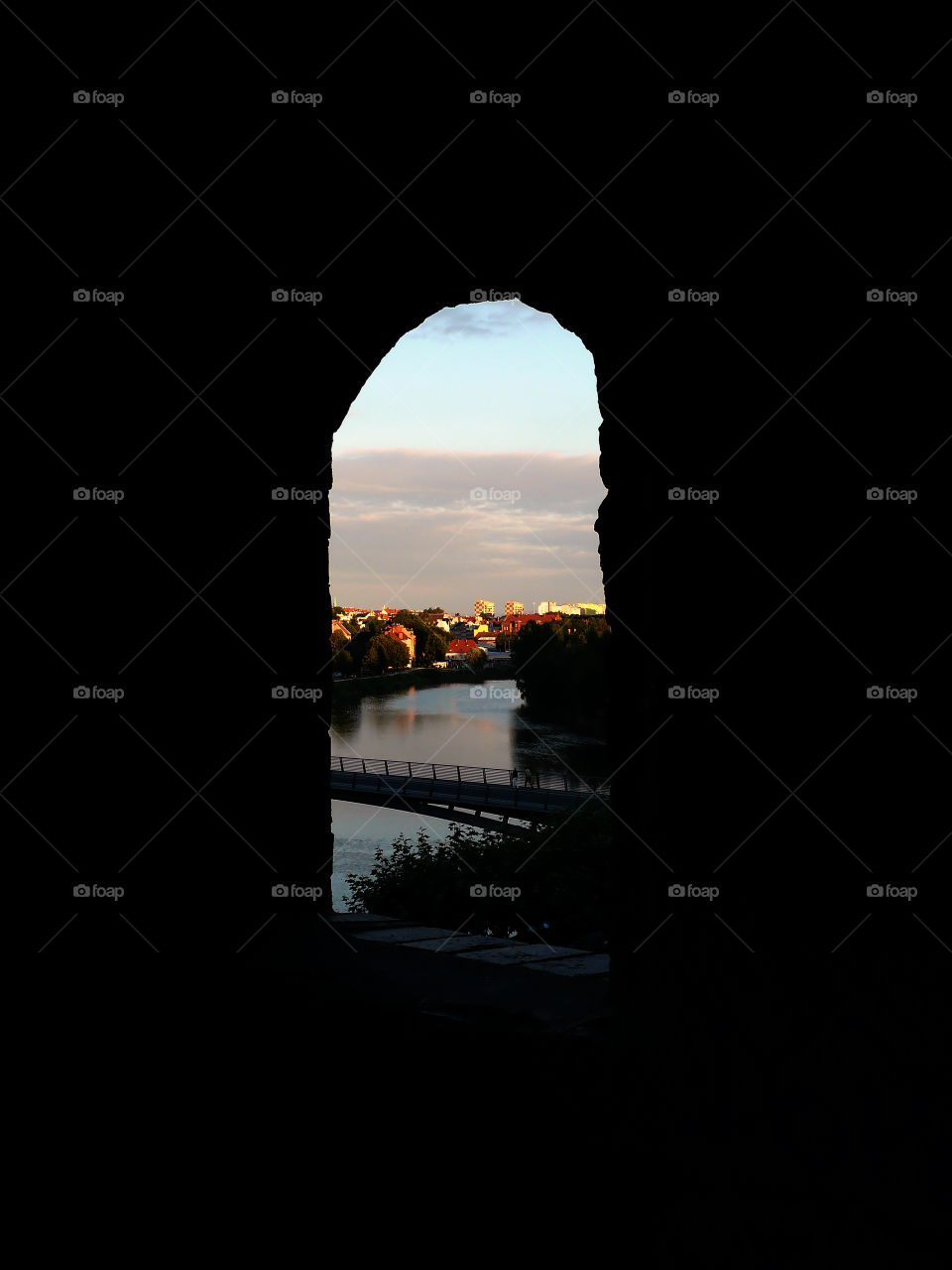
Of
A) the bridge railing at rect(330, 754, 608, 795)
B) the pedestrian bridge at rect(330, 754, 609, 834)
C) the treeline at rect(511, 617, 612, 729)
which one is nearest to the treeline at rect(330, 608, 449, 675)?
the treeline at rect(511, 617, 612, 729)

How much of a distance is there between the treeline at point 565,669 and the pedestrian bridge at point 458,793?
2039mm

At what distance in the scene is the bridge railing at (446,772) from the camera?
24.7 m

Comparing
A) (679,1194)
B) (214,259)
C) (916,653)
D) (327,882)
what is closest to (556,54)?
(214,259)

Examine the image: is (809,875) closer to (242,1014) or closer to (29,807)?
(242,1014)

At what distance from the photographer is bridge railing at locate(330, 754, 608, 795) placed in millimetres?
24688

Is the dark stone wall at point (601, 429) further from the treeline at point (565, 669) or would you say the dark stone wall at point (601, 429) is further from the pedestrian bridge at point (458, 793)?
the pedestrian bridge at point (458, 793)

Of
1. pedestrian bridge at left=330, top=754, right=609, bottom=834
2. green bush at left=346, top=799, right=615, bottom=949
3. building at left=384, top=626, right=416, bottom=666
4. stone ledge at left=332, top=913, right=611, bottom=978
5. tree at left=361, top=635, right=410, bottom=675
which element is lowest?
stone ledge at left=332, top=913, right=611, bottom=978

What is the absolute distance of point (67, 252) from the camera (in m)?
3.49

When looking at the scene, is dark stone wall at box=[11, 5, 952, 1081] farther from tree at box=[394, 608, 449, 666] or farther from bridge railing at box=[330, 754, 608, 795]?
bridge railing at box=[330, 754, 608, 795]

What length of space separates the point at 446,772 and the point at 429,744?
8.88 meters

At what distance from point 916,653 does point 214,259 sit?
275cm

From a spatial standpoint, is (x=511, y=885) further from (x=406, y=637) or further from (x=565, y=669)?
(x=565, y=669)

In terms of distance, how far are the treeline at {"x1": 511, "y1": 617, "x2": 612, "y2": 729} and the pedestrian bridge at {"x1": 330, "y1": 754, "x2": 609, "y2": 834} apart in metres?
Answer: 2.04

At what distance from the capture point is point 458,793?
23750 mm
